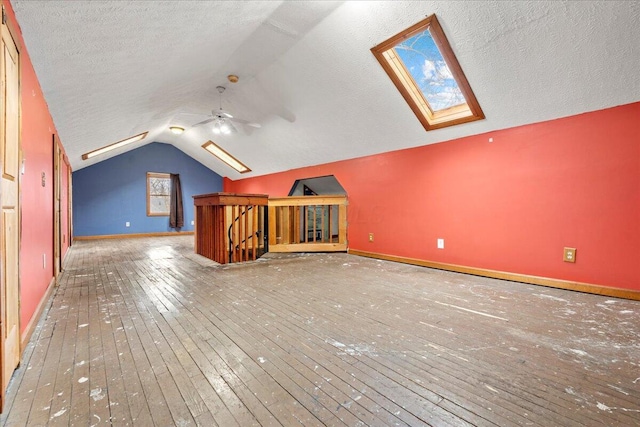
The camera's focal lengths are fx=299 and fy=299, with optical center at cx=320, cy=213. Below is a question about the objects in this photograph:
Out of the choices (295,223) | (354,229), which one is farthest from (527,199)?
(295,223)

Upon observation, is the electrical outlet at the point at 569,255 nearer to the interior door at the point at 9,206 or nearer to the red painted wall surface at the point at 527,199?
the red painted wall surface at the point at 527,199

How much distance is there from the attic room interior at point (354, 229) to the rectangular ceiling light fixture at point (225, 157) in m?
2.59

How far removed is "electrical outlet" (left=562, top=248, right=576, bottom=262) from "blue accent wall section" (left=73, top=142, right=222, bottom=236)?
29.9ft

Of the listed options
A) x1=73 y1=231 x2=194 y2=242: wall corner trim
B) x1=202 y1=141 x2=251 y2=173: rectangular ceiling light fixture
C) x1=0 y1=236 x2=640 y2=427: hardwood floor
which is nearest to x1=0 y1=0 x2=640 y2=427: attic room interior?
x1=0 y1=236 x2=640 y2=427: hardwood floor

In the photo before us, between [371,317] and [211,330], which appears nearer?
[211,330]

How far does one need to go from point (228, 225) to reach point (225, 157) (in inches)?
176

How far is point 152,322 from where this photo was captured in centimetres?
225

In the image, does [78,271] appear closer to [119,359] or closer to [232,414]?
[119,359]

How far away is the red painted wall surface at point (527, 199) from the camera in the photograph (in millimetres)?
2809

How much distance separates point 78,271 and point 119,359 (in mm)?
3150

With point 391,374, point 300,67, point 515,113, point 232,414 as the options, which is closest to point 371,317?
point 391,374

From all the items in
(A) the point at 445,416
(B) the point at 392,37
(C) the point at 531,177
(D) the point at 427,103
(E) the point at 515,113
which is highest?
(B) the point at 392,37

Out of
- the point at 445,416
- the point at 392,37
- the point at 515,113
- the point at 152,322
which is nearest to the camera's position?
the point at 445,416

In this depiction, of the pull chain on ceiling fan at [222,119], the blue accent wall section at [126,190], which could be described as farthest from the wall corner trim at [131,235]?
the pull chain on ceiling fan at [222,119]
